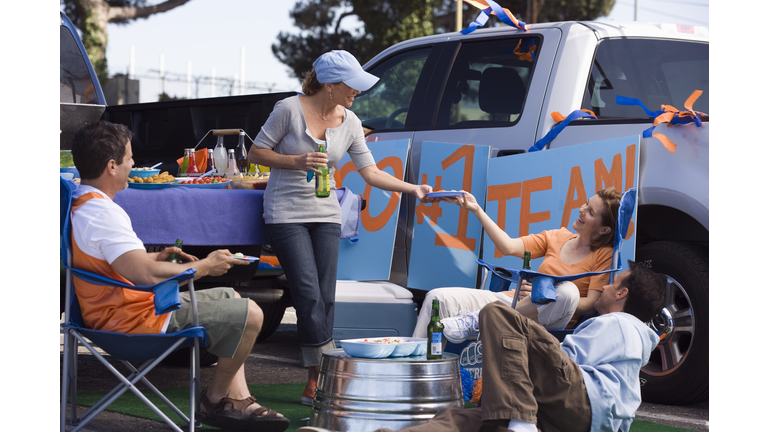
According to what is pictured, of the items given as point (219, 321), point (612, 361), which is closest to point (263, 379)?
point (219, 321)

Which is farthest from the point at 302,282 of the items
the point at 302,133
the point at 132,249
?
the point at 132,249

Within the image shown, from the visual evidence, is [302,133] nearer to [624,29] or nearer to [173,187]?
[173,187]

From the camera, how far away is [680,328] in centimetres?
428

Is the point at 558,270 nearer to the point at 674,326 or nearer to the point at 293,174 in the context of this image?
the point at 674,326

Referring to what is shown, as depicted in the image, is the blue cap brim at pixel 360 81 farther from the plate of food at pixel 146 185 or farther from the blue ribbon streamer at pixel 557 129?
the blue ribbon streamer at pixel 557 129

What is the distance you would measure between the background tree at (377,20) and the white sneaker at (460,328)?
18160 millimetres

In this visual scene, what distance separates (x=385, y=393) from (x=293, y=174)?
128 centimetres

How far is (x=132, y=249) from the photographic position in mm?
3186

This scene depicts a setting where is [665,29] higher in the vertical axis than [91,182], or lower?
higher

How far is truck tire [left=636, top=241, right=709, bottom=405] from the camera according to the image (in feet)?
13.7

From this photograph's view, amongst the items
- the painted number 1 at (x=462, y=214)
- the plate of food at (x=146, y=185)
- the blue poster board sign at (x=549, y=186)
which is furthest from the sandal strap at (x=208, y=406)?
the painted number 1 at (x=462, y=214)

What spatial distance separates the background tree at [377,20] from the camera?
22266 mm

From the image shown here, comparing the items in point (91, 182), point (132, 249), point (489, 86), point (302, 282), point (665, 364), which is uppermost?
point (489, 86)

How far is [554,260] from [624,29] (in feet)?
5.51
